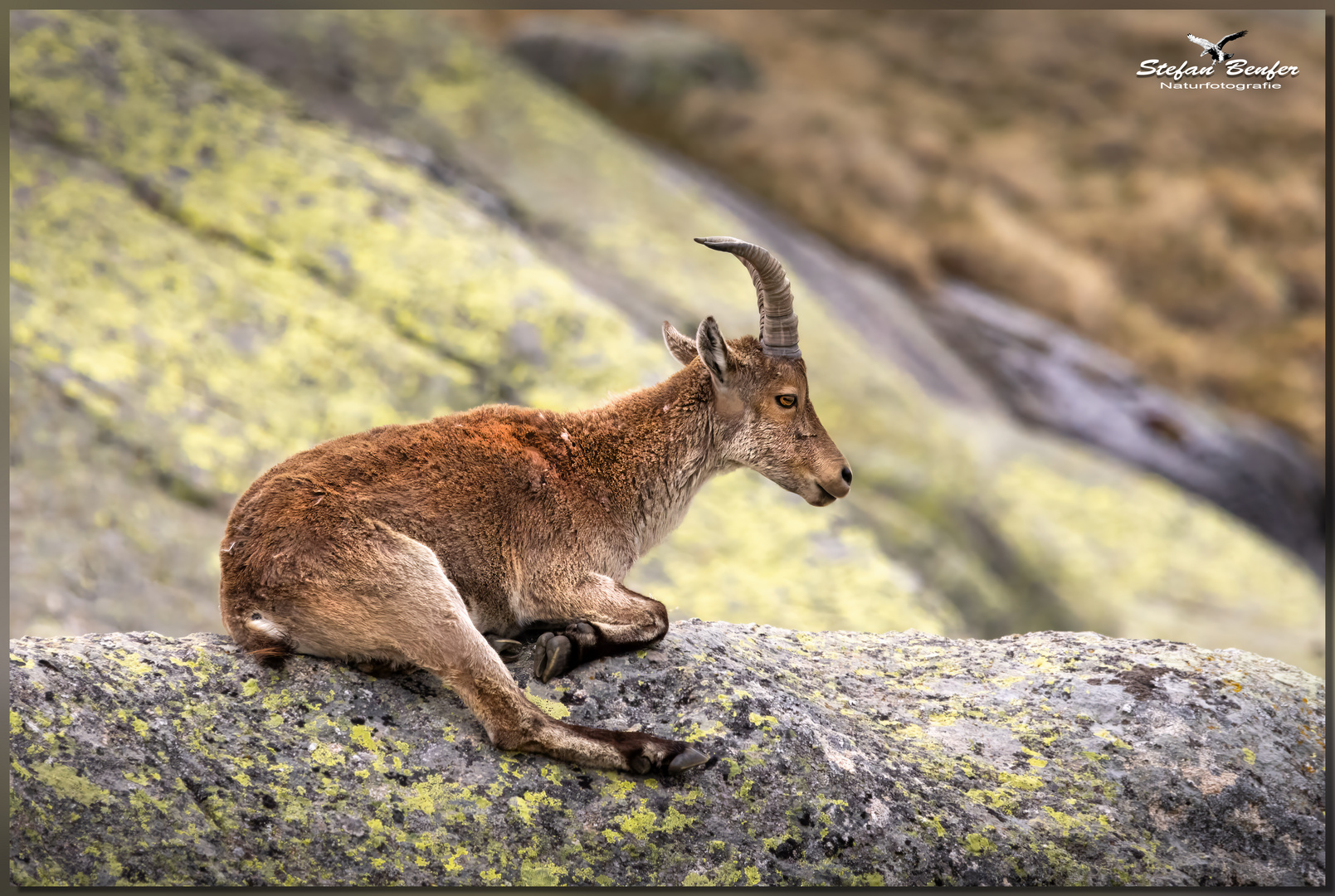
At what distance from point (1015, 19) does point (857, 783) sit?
2879cm

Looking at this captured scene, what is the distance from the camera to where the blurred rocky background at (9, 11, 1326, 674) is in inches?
561

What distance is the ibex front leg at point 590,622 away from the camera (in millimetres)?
7242

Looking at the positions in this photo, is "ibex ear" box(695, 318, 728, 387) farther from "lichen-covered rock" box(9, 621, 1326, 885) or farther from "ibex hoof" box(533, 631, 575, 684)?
"ibex hoof" box(533, 631, 575, 684)

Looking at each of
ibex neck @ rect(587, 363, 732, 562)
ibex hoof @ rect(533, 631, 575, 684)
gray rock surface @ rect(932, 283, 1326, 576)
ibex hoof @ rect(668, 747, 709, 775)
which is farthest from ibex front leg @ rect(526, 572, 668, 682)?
gray rock surface @ rect(932, 283, 1326, 576)

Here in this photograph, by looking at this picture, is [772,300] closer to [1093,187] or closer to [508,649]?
[508,649]

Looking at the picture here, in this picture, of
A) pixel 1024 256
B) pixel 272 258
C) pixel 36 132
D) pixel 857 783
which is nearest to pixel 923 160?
pixel 1024 256

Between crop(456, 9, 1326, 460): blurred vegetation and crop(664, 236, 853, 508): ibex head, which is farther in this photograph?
crop(456, 9, 1326, 460): blurred vegetation

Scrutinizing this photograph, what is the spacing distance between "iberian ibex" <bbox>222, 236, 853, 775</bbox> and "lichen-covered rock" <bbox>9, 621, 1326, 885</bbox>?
23 cm

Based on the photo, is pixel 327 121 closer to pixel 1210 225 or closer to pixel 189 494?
pixel 189 494

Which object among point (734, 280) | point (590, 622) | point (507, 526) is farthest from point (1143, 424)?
point (507, 526)

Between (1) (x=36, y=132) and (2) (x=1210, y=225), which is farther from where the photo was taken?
(2) (x=1210, y=225)

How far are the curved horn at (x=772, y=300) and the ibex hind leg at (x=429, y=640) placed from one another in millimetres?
3050

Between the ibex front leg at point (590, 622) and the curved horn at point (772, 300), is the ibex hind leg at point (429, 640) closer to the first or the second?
the ibex front leg at point (590, 622)

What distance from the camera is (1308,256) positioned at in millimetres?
28531
